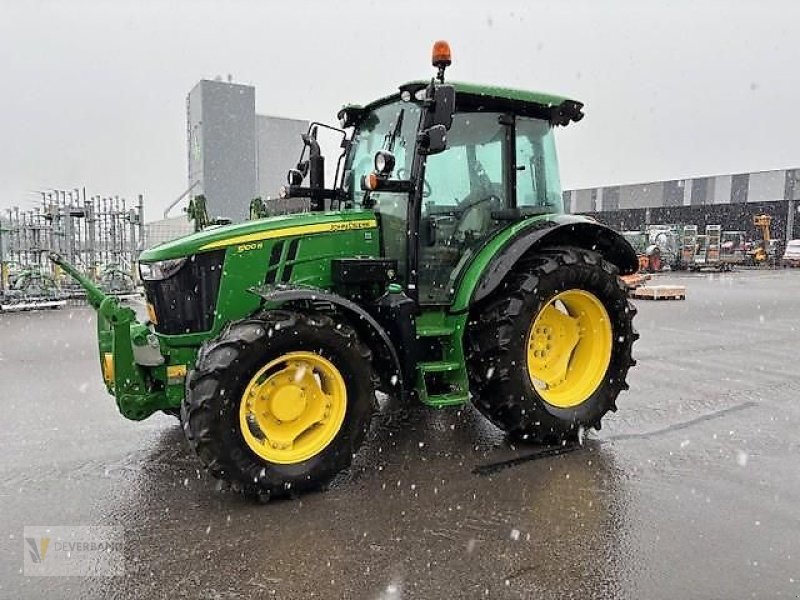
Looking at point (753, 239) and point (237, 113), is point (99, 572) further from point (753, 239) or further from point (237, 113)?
point (753, 239)

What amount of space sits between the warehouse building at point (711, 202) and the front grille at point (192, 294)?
3617cm

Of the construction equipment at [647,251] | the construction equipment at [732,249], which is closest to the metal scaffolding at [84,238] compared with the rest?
the construction equipment at [647,251]

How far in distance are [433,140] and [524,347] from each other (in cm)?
144

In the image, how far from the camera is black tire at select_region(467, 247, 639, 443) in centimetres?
414

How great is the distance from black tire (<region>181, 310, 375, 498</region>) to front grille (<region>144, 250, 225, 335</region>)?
0.38 m

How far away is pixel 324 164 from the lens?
16.2 feet

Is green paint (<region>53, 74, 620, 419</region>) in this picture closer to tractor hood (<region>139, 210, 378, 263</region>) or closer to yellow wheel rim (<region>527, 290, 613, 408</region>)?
tractor hood (<region>139, 210, 378, 263</region>)

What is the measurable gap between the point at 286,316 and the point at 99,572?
1452mm

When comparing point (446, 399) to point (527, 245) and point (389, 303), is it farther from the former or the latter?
point (527, 245)

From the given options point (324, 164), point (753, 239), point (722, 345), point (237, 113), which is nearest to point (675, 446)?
point (324, 164)

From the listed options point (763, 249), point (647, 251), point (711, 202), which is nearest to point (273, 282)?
point (647, 251)

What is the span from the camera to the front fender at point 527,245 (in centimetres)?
415

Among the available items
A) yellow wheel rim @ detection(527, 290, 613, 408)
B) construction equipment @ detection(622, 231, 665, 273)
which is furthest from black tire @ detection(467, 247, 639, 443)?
construction equipment @ detection(622, 231, 665, 273)

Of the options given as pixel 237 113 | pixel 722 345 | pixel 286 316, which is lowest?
pixel 722 345
